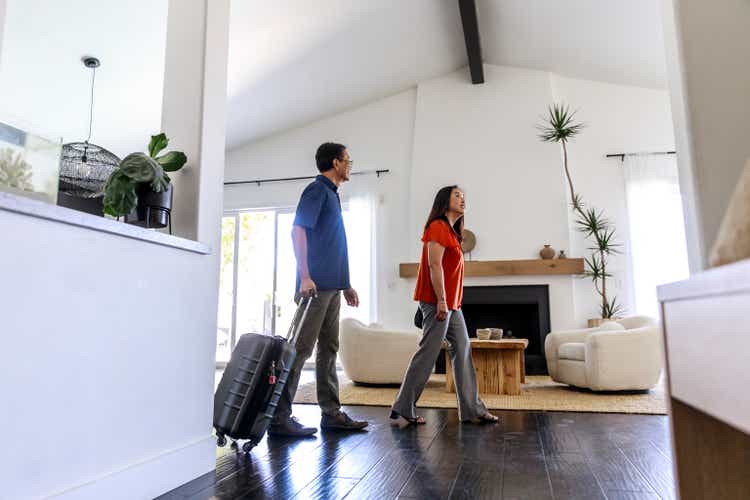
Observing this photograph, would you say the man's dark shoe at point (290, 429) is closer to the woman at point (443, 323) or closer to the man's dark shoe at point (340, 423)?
the man's dark shoe at point (340, 423)

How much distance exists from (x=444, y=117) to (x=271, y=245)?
8.61 ft

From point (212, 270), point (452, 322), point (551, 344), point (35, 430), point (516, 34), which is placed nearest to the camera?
point (35, 430)

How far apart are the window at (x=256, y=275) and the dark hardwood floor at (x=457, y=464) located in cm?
408

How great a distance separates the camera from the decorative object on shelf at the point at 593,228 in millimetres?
5613

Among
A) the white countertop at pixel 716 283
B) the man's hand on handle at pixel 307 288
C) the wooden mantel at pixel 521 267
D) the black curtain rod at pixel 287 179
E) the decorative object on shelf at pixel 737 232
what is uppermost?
the black curtain rod at pixel 287 179

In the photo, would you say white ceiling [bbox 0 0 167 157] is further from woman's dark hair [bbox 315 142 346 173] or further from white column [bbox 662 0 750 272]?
white column [bbox 662 0 750 272]

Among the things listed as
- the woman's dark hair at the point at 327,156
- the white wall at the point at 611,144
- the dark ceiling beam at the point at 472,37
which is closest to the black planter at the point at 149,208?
the woman's dark hair at the point at 327,156

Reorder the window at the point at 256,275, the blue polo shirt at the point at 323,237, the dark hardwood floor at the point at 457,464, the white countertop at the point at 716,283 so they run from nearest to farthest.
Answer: the white countertop at the point at 716,283
the dark hardwood floor at the point at 457,464
the blue polo shirt at the point at 323,237
the window at the point at 256,275

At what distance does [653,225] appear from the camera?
5.82 metres

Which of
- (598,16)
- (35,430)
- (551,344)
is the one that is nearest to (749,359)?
(35,430)

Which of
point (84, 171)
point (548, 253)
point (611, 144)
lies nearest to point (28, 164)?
point (84, 171)

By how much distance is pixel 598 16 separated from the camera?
16.3 feet

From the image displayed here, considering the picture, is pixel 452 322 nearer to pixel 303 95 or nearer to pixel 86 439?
pixel 86 439

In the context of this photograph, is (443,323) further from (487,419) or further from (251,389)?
(251,389)
